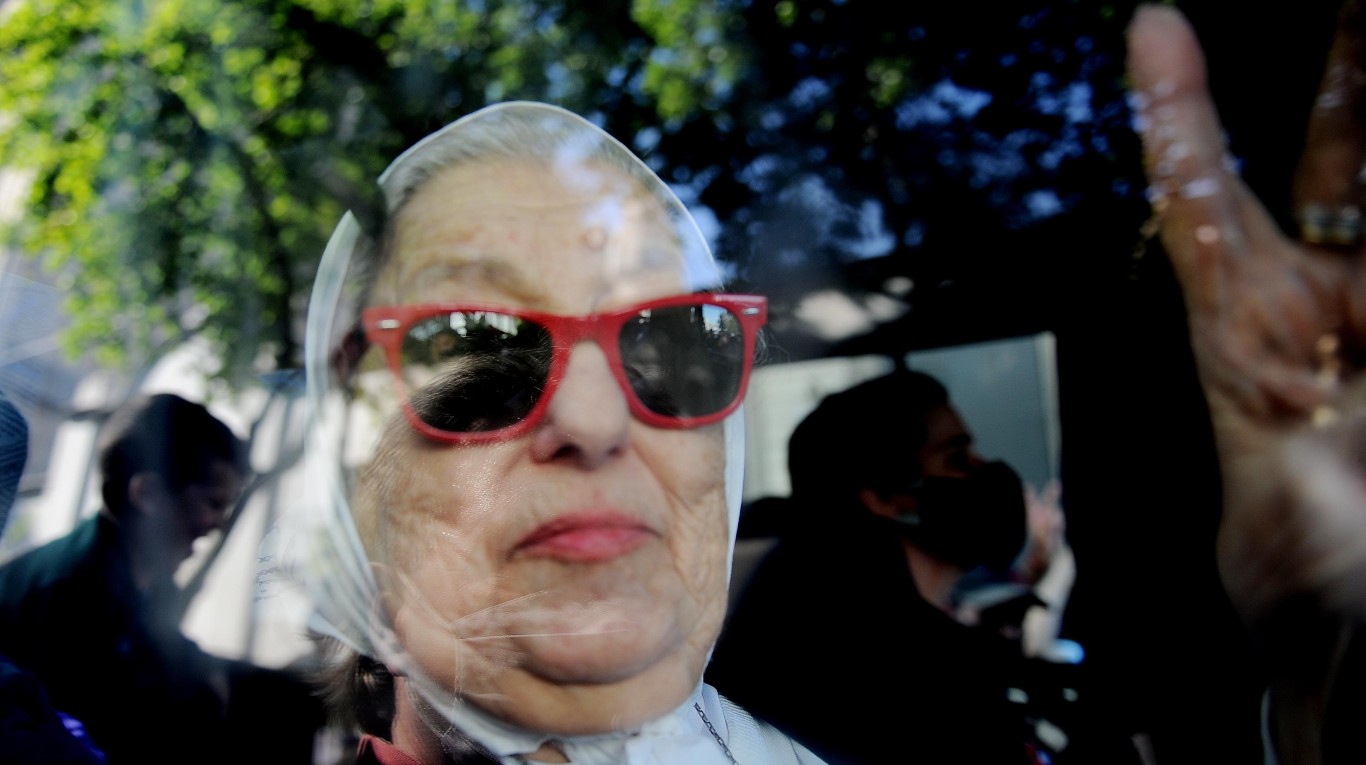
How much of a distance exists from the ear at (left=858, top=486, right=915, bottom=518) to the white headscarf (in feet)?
1.01

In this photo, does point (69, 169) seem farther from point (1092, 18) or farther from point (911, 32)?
point (1092, 18)

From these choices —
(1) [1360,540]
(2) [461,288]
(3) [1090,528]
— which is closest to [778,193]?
(2) [461,288]

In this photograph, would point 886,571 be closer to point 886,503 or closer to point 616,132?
point 886,503

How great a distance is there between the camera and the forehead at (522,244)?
1.12m

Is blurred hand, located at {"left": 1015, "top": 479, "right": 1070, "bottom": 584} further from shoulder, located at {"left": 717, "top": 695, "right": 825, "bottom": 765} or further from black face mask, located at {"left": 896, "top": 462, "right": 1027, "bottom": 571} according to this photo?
shoulder, located at {"left": 717, "top": 695, "right": 825, "bottom": 765}

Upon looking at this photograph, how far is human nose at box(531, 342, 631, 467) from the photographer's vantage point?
110 cm

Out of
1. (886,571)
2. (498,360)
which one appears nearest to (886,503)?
(886,571)

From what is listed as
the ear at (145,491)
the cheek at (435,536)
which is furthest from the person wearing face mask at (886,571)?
→ the ear at (145,491)

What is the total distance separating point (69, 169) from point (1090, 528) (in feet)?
6.36

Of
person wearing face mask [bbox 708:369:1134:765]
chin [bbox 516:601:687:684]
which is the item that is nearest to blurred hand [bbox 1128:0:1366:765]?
person wearing face mask [bbox 708:369:1134:765]

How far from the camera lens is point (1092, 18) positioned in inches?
62.2

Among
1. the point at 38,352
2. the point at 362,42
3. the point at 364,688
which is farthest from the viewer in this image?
the point at 362,42

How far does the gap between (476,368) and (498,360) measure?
3cm

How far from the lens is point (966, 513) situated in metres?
1.54
